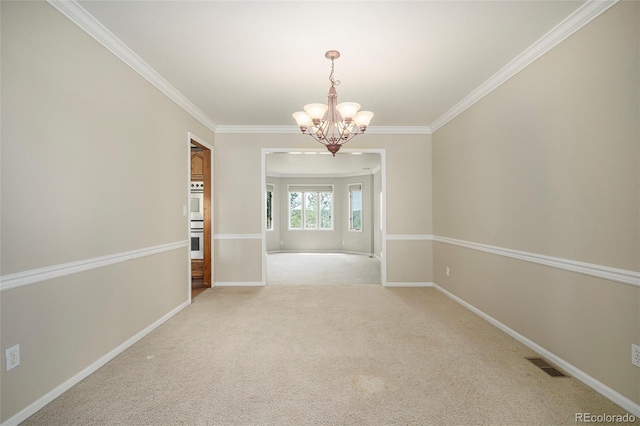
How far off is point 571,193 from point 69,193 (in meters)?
3.54

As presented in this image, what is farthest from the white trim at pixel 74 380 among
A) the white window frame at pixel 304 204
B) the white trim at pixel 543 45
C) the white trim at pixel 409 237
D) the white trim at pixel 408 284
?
the white window frame at pixel 304 204

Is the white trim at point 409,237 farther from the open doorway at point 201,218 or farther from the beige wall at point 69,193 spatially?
the beige wall at point 69,193

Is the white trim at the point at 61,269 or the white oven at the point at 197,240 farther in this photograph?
the white oven at the point at 197,240

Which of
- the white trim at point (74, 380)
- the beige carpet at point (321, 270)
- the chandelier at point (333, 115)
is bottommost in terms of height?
the beige carpet at point (321, 270)

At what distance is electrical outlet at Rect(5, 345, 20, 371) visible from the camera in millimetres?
1706

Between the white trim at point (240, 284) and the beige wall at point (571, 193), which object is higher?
the beige wall at point (571, 193)

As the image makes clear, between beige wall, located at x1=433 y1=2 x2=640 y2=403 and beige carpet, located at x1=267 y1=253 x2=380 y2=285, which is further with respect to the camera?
beige carpet, located at x1=267 y1=253 x2=380 y2=285

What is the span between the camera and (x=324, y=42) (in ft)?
8.21

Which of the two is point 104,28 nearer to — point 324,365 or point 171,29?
point 171,29

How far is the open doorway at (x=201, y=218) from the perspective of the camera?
16.2 ft

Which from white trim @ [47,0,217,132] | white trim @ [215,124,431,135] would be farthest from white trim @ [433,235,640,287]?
white trim @ [47,0,217,132]

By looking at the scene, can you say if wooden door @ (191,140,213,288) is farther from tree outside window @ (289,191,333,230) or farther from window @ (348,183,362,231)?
Result: window @ (348,183,362,231)

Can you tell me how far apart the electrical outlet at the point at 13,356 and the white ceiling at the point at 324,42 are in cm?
220

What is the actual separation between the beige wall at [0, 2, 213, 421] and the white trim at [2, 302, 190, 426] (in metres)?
0.04
